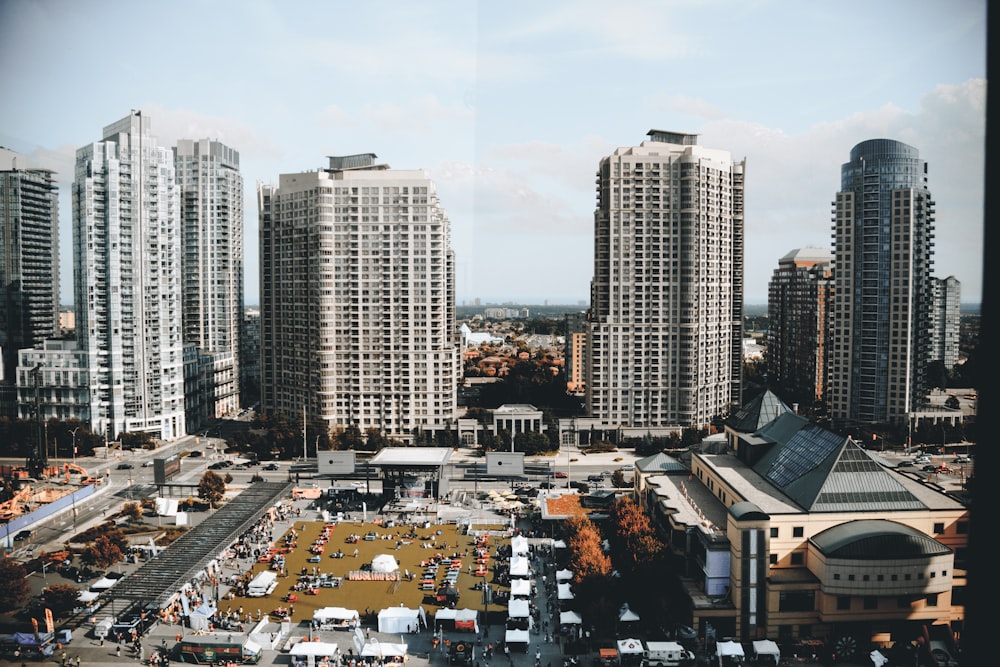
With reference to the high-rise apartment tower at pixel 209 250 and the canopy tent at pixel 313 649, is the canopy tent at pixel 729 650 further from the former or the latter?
the high-rise apartment tower at pixel 209 250

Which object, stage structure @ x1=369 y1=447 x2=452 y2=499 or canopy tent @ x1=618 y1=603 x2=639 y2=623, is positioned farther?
stage structure @ x1=369 y1=447 x2=452 y2=499

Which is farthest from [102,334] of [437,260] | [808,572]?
[808,572]

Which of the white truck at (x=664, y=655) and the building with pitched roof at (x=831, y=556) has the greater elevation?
the building with pitched roof at (x=831, y=556)

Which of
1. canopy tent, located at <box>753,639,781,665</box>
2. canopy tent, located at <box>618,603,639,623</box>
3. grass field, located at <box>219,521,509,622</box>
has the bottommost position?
grass field, located at <box>219,521,509,622</box>

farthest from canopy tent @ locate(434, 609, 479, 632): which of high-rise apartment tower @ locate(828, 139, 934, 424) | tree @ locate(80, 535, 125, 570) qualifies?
high-rise apartment tower @ locate(828, 139, 934, 424)

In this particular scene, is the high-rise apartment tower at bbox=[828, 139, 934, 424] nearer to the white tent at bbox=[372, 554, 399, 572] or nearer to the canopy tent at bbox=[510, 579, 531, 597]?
the canopy tent at bbox=[510, 579, 531, 597]

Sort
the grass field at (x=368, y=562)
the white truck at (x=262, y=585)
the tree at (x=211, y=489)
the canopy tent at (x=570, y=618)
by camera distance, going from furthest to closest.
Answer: the tree at (x=211, y=489) → the white truck at (x=262, y=585) → the grass field at (x=368, y=562) → the canopy tent at (x=570, y=618)

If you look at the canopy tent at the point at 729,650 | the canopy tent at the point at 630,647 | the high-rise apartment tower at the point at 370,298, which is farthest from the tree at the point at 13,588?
the high-rise apartment tower at the point at 370,298

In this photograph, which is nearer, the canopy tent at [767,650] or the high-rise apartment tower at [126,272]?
the canopy tent at [767,650]
